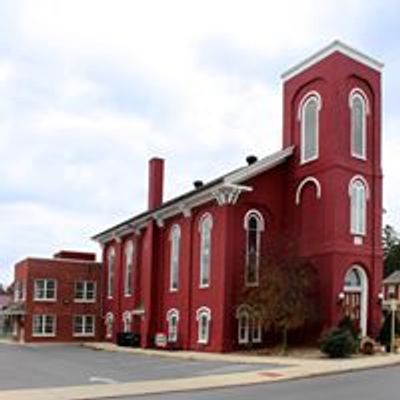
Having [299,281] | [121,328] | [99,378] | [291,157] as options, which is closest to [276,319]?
[299,281]

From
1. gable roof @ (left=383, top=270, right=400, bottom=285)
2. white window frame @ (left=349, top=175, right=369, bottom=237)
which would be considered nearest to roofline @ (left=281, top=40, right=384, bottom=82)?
white window frame @ (left=349, top=175, right=369, bottom=237)

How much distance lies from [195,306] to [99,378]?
1658cm

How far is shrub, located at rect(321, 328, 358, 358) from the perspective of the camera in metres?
31.5

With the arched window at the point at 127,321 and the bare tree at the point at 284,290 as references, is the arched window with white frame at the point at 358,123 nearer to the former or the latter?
the bare tree at the point at 284,290

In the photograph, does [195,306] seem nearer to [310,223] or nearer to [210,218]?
[210,218]

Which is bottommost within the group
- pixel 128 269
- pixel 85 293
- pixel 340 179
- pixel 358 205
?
pixel 85 293

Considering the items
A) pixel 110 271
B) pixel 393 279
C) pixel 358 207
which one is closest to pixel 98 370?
pixel 358 207

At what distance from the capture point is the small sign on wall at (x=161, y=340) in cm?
4501

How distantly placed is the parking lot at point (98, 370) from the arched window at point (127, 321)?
52.5 ft

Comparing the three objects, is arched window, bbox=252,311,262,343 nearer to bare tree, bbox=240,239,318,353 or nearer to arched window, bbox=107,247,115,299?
bare tree, bbox=240,239,318,353

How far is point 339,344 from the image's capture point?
3150 centimetres

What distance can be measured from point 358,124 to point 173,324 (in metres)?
15.5

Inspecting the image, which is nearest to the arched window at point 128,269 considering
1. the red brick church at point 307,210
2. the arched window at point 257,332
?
the red brick church at point 307,210

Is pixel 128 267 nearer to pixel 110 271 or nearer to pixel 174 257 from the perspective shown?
pixel 110 271
